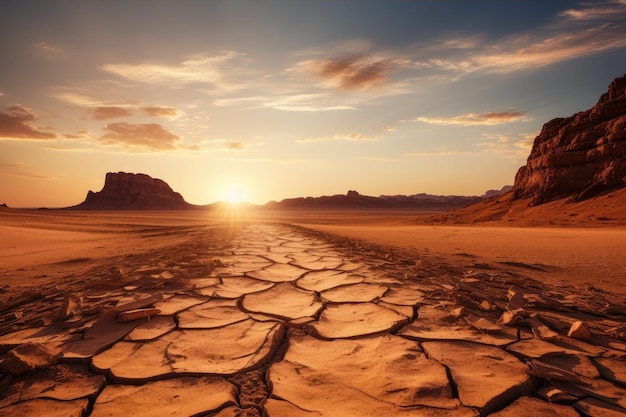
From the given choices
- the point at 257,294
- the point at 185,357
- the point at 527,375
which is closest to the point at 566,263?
the point at 527,375

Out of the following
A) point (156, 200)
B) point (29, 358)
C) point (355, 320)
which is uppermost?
point (156, 200)

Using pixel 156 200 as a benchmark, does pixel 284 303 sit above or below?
below

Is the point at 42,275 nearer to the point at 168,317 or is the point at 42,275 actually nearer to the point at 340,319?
the point at 168,317

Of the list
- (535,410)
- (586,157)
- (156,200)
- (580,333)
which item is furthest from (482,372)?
(156,200)

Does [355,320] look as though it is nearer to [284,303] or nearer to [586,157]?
[284,303]

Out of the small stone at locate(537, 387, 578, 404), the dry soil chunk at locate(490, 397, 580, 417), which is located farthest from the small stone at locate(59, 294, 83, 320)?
the small stone at locate(537, 387, 578, 404)

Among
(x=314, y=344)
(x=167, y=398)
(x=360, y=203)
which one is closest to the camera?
(x=167, y=398)

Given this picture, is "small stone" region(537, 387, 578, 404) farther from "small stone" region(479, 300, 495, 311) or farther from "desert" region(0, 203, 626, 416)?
"small stone" region(479, 300, 495, 311)
